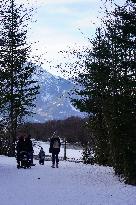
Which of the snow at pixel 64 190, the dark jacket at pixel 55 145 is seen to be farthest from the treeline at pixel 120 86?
the dark jacket at pixel 55 145

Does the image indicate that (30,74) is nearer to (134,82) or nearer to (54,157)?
(54,157)

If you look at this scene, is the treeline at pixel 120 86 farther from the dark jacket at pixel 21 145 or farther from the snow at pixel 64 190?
the dark jacket at pixel 21 145

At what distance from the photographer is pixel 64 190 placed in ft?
52.0

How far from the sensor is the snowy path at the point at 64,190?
1354cm

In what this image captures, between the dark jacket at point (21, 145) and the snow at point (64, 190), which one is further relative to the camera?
the dark jacket at point (21, 145)

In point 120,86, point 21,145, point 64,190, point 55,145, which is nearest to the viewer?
point 64,190

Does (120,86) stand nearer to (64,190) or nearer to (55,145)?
(64,190)

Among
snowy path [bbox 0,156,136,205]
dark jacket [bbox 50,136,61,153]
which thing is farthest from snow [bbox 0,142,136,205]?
dark jacket [bbox 50,136,61,153]

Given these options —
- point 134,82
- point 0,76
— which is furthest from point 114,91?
point 0,76

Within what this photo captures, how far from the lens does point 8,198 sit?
1380cm

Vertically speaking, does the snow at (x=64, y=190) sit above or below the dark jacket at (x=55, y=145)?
below

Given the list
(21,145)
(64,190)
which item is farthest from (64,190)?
(21,145)

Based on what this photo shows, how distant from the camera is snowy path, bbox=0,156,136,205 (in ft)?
44.4

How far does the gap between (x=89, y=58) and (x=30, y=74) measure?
13996 millimetres
